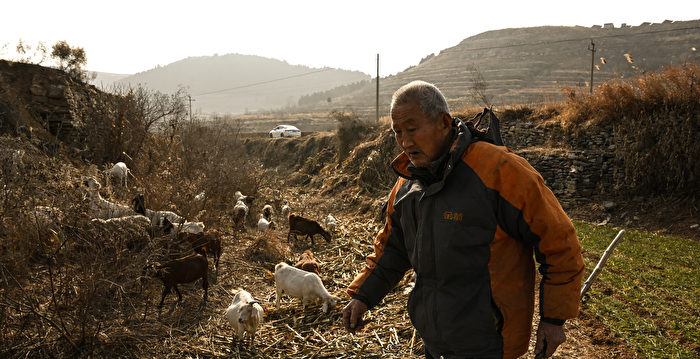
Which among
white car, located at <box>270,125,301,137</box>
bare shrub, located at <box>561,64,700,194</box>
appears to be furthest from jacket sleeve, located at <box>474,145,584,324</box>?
white car, located at <box>270,125,301,137</box>

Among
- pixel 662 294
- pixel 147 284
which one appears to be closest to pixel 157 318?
pixel 147 284

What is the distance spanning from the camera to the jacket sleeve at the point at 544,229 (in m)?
1.92

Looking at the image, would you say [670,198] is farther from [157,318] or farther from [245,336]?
[157,318]

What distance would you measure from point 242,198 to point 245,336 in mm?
6968

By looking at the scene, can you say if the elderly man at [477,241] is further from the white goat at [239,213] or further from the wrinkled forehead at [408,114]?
the white goat at [239,213]

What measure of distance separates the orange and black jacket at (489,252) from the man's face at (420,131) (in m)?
0.09

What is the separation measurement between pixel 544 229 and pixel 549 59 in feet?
290

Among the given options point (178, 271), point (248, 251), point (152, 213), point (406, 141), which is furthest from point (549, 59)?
point (406, 141)

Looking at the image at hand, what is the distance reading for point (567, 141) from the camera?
1659 cm

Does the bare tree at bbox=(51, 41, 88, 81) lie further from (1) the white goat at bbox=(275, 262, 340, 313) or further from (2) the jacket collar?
(2) the jacket collar

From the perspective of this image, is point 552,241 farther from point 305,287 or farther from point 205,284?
point 205,284

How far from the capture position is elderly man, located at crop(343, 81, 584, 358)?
6.38ft

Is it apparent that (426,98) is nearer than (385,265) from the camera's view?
Yes

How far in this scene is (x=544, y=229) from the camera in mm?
1923
